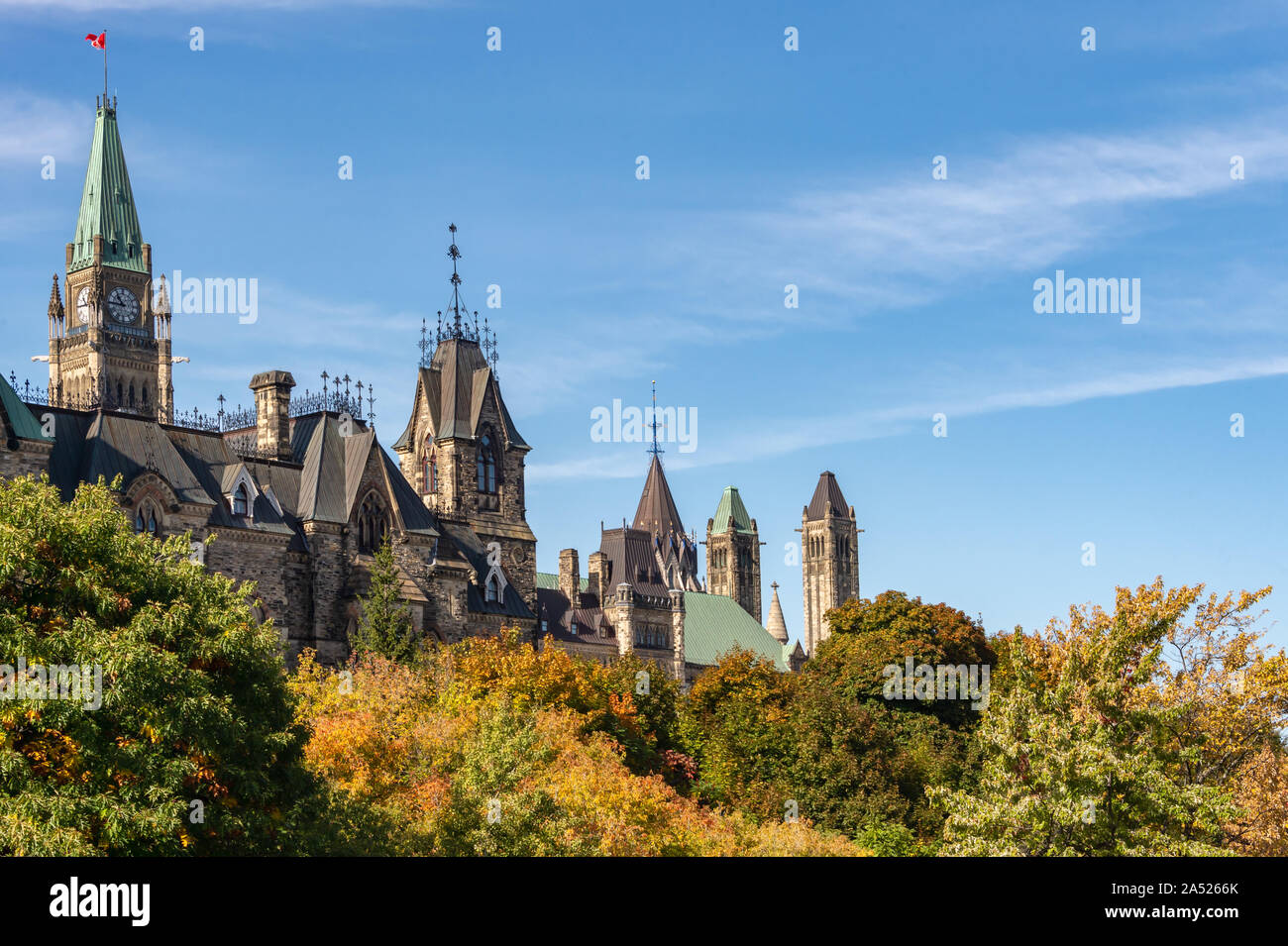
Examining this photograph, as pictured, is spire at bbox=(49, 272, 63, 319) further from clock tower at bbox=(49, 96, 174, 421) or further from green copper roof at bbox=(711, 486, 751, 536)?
green copper roof at bbox=(711, 486, 751, 536)

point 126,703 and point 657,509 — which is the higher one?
point 657,509

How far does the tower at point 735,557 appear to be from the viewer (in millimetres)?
181875

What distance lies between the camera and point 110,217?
6009 inches

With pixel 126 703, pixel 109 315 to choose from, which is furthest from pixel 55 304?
pixel 126 703

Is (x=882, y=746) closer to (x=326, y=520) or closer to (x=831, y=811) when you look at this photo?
(x=831, y=811)

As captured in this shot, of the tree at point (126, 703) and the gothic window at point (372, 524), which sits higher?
the gothic window at point (372, 524)

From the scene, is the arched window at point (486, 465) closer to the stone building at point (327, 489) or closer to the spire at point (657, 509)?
the stone building at point (327, 489)

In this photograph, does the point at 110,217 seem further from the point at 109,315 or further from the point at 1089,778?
the point at 1089,778

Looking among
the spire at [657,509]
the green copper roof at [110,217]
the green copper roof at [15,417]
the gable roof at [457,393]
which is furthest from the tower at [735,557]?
the green copper roof at [15,417]

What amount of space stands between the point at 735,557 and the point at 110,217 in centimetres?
7318

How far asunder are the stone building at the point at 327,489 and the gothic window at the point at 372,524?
73mm

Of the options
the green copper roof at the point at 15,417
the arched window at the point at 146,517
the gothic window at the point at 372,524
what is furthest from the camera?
the gothic window at the point at 372,524
